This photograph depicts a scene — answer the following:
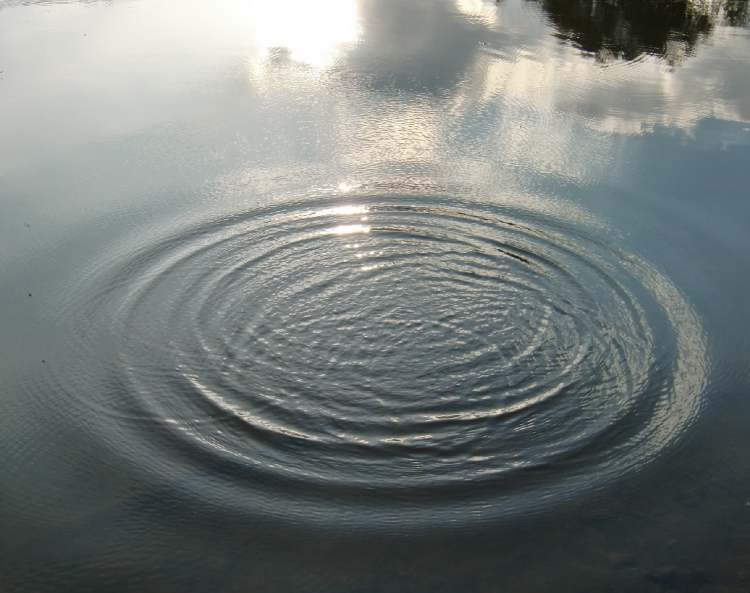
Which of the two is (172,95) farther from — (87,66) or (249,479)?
(249,479)

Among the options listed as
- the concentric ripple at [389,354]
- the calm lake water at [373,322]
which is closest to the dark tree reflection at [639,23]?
the calm lake water at [373,322]

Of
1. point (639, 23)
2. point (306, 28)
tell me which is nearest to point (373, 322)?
point (306, 28)

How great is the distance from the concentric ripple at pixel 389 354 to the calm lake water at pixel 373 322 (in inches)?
0.9

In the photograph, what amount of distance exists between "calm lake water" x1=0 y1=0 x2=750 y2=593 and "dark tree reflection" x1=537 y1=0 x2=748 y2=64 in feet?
2.65

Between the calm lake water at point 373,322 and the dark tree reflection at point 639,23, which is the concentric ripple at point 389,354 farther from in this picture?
the dark tree reflection at point 639,23

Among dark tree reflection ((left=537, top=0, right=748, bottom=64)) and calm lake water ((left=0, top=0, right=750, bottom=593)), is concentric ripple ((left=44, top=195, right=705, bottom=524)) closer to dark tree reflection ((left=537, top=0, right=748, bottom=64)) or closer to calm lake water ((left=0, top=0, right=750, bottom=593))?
calm lake water ((left=0, top=0, right=750, bottom=593))

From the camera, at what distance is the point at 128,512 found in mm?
5414

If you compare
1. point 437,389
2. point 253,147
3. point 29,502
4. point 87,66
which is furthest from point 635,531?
point 87,66

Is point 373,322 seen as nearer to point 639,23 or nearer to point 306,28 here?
point 306,28

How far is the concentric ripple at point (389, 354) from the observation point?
5.79 metres

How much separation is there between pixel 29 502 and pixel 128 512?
0.65 m

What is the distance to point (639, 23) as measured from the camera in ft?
45.9

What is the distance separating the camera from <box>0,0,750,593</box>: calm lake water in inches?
207

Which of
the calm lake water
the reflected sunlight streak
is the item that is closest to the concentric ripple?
the calm lake water
